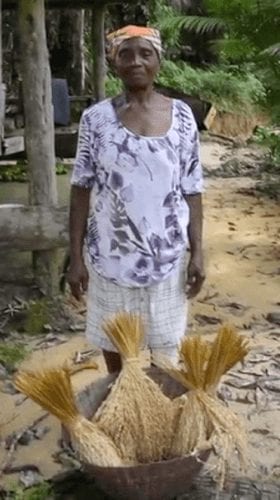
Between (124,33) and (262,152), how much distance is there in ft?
30.7

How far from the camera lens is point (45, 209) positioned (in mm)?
5355

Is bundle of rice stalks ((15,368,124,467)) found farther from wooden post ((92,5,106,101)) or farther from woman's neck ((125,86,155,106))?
wooden post ((92,5,106,101))

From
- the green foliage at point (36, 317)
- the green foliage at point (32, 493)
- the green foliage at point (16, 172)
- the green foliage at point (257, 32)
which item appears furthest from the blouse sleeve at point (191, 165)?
the green foliage at point (16, 172)

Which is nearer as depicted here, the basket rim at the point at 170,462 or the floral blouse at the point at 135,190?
the basket rim at the point at 170,462

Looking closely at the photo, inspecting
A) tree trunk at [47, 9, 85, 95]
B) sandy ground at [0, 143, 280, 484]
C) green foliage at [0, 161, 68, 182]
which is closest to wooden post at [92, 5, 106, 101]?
green foliage at [0, 161, 68, 182]

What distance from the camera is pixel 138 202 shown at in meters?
3.19

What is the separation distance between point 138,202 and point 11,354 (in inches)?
77.0

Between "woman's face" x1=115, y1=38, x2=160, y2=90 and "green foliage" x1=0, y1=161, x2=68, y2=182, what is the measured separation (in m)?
4.39

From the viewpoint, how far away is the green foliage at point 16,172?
7516 millimetres

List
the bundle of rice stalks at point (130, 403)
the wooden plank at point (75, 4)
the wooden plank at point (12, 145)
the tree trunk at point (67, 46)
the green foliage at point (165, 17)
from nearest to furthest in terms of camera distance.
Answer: the bundle of rice stalks at point (130, 403)
the wooden plank at point (12, 145)
the wooden plank at point (75, 4)
the tree trunk at point (67, 46)
the green foliage at point (165, 17)

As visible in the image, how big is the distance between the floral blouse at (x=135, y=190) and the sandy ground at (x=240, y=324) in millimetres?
920

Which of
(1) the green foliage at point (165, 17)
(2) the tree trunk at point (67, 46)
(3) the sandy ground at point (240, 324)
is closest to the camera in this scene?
(3) the sandy ground at point (240, 324)

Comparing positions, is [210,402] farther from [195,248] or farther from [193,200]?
[193,200]

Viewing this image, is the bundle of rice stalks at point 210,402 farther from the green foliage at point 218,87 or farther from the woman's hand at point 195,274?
the green foliage at point 218,87
